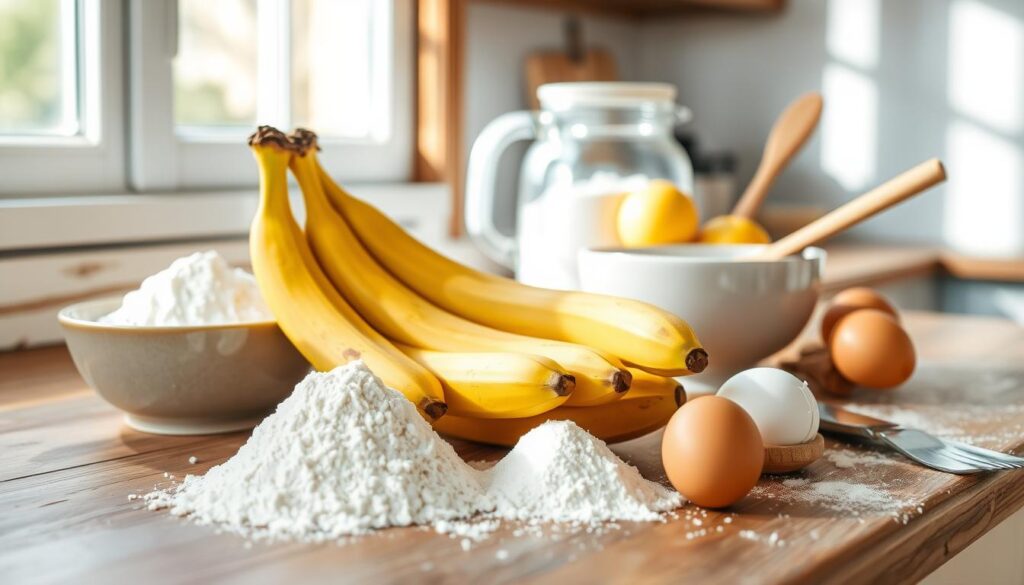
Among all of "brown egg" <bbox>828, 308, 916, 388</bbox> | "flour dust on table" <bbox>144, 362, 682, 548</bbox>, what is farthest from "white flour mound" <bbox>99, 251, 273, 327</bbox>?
"brown egg" <bbox>828, 308, 916, 388</bbox>

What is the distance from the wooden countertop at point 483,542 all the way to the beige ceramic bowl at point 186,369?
0.07 ft

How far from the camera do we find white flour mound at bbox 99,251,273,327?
73 centimetres

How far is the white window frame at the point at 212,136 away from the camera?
4.11ft

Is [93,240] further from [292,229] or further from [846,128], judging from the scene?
[846,128]

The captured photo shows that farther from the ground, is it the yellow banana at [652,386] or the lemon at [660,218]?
the lemon at [660,218]

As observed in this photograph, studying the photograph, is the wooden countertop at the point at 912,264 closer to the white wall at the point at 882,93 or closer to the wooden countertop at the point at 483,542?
the white wall at the point at 882,93

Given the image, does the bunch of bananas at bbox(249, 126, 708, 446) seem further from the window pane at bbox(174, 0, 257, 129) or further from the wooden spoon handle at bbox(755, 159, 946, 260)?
the window pane at bbox(174, 0, 257, 129)

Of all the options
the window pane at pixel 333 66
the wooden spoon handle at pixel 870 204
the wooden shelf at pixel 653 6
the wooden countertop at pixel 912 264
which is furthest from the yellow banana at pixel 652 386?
the wooden shelf at pixel 653 6

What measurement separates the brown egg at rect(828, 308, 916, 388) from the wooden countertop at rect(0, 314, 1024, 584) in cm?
9

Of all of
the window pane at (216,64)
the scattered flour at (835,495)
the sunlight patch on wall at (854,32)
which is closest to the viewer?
the scattered flour at (835,495)

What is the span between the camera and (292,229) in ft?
2.58

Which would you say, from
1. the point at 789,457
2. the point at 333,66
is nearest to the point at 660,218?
the point at 789,457

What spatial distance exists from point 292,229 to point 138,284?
49cm

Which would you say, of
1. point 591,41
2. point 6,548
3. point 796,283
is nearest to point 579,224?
point 796,283
